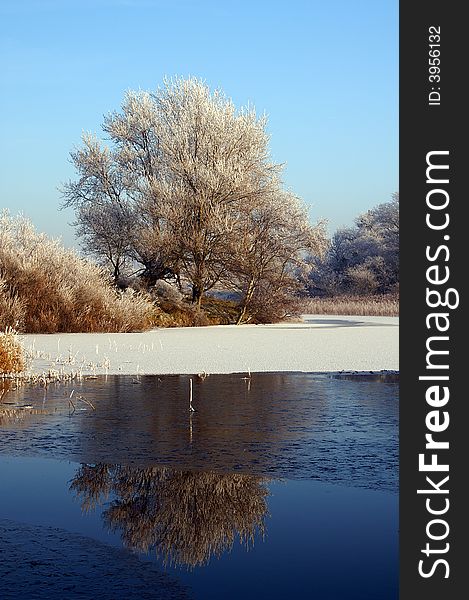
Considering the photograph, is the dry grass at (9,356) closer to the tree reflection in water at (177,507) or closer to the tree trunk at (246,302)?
the tree reflection in water at (177,507)

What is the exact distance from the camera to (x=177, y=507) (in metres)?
6.21

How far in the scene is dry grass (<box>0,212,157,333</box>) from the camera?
2500 centimetres

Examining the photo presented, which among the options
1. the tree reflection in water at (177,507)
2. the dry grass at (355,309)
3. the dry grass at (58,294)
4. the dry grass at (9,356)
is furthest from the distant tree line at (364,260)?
the tree reflection in water at (177,507)

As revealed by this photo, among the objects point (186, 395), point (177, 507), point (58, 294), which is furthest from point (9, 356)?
point (58, 294)

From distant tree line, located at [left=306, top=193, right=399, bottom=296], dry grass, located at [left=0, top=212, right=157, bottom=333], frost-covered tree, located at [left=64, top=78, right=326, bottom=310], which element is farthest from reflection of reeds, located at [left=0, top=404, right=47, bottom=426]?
distant tree line, located at [left=306, top=193, right=399, bottom=296]

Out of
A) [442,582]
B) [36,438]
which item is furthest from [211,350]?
[442,582]

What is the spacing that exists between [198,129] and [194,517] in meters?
26.6

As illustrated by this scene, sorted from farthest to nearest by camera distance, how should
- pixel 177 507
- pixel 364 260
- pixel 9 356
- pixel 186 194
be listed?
pixel 364 260, pixel 186 194, pixel 9 356, pixel 177 507

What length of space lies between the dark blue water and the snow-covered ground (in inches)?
174

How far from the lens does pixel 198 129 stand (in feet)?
103

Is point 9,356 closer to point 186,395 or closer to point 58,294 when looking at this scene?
point 186,395

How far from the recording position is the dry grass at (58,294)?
2500 cm

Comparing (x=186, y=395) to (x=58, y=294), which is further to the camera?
(x=58, y=294)

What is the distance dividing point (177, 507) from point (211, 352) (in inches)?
486
